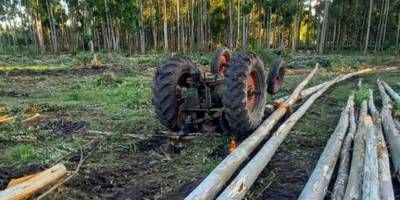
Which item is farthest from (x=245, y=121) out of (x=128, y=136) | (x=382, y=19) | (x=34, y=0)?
(x=34, y=0)

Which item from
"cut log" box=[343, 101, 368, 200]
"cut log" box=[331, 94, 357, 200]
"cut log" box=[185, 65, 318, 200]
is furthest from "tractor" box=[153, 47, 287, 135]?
"cut log" box=[343, 101, 368, 200]

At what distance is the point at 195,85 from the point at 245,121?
1189mm

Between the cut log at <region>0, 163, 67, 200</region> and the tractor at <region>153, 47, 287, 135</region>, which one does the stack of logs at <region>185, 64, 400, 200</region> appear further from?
the cut log at <region>0, 163, 67, 200</region>

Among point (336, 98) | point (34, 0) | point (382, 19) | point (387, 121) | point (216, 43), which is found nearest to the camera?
point (387, 121)

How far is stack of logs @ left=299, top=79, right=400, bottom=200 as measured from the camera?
4137 millimetres

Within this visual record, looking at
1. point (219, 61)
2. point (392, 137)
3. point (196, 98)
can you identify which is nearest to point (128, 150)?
point (196, 98)

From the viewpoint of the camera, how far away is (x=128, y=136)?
7.41 meters

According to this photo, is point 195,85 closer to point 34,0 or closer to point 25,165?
point 25,165

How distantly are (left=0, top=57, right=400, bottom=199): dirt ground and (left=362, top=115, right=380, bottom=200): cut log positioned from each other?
0.78m

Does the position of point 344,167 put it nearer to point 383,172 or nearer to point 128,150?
point 383,172

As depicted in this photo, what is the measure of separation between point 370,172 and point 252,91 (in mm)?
3395

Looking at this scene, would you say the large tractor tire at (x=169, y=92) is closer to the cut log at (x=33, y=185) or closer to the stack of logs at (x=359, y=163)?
the cut log at (x=33, y=185)

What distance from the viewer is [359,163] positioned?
4969mm

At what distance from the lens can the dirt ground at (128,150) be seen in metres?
5.09
